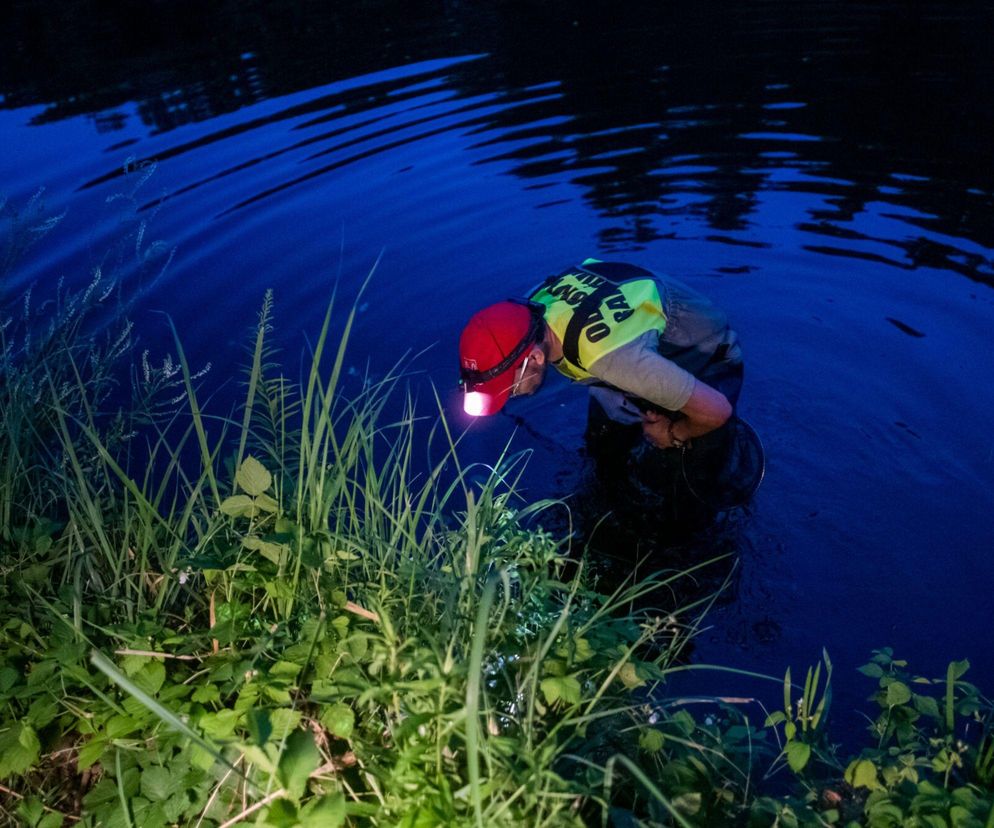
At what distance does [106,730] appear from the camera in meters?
2.23

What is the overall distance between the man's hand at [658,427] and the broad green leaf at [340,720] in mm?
2657

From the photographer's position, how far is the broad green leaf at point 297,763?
5.71 ft

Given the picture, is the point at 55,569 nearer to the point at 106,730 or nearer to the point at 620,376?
the point at 106,730

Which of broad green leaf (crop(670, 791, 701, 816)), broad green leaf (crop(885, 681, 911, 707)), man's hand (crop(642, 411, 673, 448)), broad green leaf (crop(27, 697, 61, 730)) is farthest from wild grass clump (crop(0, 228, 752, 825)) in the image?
man's hand (crop(642, 411, 673, 448))

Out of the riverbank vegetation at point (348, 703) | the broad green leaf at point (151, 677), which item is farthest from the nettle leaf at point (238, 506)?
the broad green leaf at point (151, 677)

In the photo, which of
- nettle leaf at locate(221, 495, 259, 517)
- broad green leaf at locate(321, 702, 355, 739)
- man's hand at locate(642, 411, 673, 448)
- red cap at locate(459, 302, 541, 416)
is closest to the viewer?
broad green leaf at locate(321, 702, 355, 739)

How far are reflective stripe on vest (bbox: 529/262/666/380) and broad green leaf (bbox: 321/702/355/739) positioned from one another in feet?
6.92

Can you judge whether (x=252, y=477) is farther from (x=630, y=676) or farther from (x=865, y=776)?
(x=865, y=776)

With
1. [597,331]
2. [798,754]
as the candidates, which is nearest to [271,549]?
[798,754]

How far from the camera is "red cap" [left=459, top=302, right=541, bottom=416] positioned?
3.76m

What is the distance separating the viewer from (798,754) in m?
2.20

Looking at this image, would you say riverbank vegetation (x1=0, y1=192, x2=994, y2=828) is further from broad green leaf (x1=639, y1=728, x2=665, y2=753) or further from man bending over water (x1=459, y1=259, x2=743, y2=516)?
man bending over water (x1=459, y1=259, x2=743, y2=516)

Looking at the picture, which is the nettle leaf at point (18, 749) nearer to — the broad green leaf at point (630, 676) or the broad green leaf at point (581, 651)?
the broad green leaf at point (581, 651)

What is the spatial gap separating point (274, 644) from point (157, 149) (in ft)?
26.6
